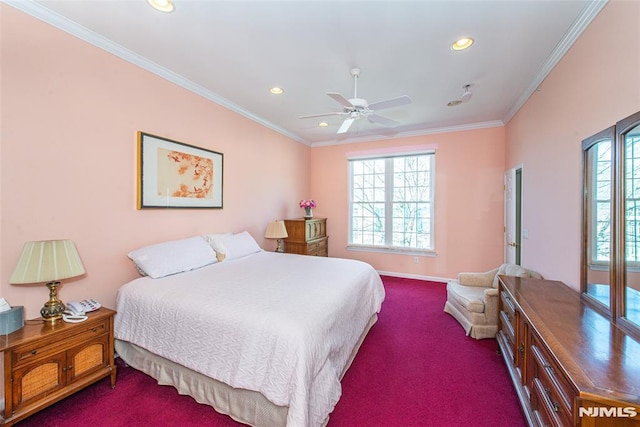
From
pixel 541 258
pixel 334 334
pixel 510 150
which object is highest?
pixel 510 150

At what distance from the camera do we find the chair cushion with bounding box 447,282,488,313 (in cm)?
269

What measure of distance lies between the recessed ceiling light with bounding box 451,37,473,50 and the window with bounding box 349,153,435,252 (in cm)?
255

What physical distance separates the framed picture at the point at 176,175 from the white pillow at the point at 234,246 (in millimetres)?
501

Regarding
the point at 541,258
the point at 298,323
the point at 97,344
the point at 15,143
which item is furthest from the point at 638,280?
the point at 15,143

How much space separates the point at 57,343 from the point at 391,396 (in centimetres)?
236

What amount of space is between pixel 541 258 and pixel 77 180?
14.5 feet

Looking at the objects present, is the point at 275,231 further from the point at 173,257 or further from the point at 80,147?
the point at 80,147

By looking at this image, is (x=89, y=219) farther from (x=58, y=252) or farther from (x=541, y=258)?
(x=541, y=258)

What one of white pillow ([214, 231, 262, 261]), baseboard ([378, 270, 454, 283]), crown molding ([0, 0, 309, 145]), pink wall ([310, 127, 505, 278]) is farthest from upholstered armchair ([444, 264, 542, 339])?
crown molding ([0, 0, 309, 145])

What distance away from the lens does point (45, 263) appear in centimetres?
166

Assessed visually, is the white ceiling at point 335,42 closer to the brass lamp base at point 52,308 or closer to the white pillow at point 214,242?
the white pillow at point 214,242

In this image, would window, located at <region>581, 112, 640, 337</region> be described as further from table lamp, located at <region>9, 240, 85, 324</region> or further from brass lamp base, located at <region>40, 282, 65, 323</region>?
brass lamp base, located at <region>40, 282, 65, 323</region>

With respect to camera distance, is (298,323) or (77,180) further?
(77,180)

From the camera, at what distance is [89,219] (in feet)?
7.14
